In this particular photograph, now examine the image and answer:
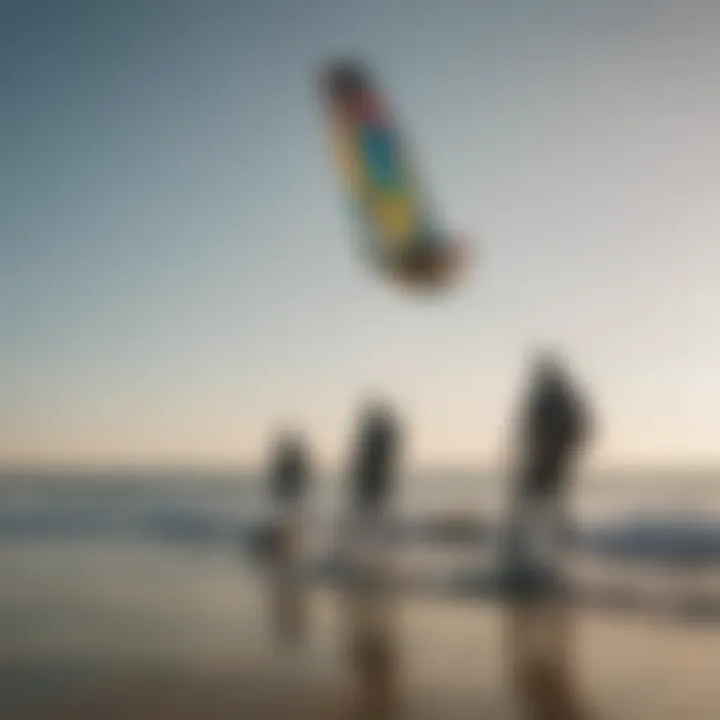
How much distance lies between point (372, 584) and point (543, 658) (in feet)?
2.73

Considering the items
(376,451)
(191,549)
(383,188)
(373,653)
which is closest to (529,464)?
(376,451)

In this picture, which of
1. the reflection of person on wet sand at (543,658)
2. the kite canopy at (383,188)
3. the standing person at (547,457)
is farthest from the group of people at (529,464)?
the kite canopy at (383,188)

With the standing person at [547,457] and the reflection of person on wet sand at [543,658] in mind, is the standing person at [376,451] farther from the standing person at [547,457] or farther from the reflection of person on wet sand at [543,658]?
the reflection of person on wet sand at [543,658]

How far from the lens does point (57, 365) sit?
282cm

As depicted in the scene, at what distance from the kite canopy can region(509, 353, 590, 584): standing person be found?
1.41ft

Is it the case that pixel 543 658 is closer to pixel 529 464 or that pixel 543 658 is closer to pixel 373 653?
pixel 373 653

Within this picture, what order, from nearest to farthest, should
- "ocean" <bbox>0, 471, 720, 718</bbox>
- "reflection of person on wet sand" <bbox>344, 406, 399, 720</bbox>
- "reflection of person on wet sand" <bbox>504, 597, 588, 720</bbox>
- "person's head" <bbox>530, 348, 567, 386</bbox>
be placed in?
"reflection of person on wet sand" <bbox>504, 597, 588, 720</bbox>
"reflection of person on wet sand" <bbox>344, 406, 399, 720</bbox>
"ocean" <bbox>0, 471, 720, 718</bbox>
"person's head" <bbox>530, 348, 567, 386</bbox>

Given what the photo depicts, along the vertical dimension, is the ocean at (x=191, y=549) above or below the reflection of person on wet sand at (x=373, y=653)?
above

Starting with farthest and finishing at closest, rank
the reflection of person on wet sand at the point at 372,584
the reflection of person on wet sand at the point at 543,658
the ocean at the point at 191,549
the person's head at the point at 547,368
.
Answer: the person's head at the point at 547,368
the ocean at the point at 191,549
the reflection of person on wet sand at the point at 372,584
the reflection of person on wet sand at the point at 543,658

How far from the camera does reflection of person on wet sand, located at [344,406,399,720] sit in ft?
6.84

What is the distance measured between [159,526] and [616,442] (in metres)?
1.67

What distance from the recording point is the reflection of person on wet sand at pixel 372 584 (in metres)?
2.08

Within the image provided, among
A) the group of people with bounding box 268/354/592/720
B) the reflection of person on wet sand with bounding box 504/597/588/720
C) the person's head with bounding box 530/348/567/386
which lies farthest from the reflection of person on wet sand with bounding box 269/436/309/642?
the person's head with bounding box 530/348/567/386

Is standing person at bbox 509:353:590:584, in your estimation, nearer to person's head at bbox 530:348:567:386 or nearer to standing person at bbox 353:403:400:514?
person's head at bbox 530:348:567:386
